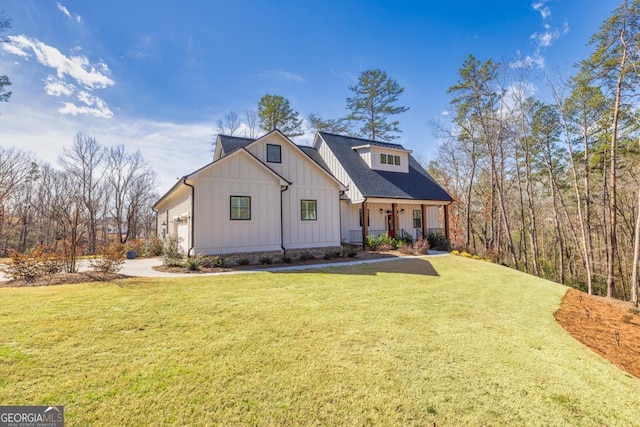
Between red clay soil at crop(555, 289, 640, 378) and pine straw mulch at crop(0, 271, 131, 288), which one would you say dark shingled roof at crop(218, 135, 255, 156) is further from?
red clay soil at crop(555, 289, 640, 378)

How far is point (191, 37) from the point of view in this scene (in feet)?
39.5

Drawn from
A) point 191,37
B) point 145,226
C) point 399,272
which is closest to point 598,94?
point 399,272

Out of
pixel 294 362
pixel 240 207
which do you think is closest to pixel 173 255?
pixel 240 207

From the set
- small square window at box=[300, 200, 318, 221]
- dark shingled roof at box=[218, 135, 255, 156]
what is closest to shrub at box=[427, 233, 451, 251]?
small square window at box=[300, 200, 318, 221]

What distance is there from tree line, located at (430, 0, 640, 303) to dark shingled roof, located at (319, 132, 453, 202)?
4399 mm

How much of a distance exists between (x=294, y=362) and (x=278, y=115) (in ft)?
81.6

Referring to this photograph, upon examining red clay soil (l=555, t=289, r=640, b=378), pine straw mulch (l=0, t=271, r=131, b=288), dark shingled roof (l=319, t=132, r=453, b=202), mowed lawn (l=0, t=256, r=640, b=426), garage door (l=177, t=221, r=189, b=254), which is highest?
dark shingled roof (l=319, t=132, r=453, b=202)

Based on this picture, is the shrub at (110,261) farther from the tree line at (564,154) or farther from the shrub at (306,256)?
the tree line at (564,154)

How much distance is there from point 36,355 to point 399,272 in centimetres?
932

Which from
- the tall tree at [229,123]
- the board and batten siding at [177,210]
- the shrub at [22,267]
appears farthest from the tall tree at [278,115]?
the shrub at [22,267]

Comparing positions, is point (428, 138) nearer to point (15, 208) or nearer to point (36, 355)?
point (36, 355)

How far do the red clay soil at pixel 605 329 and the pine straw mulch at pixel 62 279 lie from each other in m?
11.8

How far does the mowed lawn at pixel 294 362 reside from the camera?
2.75 meters

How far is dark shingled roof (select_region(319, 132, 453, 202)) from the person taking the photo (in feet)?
56.4
